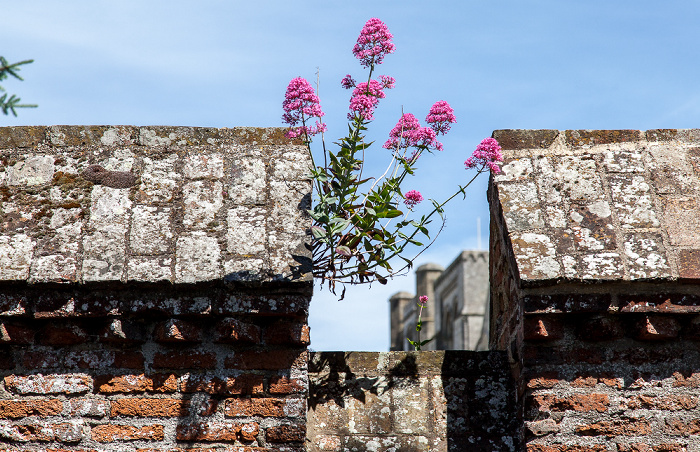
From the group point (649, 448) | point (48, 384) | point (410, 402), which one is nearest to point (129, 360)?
point (48, 384)

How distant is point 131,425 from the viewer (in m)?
3.54

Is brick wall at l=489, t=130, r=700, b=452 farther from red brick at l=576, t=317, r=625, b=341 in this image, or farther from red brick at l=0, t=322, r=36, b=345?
red brick at l=0, t=322, r=36, b=345

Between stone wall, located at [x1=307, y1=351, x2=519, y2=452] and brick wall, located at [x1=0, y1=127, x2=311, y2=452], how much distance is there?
402mm

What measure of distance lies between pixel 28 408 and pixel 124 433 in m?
0.44

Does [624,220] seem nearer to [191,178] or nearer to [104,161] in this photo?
[191,178]

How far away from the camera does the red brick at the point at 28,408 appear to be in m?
3.53

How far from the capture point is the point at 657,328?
12.1ft

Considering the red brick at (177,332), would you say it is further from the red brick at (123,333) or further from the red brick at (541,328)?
the red brick at (541,328)

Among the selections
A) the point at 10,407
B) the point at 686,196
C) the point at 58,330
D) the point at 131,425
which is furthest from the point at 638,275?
the point at 10,407

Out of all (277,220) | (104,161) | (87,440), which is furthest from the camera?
(104,161)

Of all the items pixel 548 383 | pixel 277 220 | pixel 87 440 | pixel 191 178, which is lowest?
pixel 87 440

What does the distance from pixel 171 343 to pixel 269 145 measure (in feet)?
3.95

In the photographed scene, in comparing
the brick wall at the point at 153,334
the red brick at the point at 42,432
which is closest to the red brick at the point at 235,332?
the brick wall at the point at 153,334

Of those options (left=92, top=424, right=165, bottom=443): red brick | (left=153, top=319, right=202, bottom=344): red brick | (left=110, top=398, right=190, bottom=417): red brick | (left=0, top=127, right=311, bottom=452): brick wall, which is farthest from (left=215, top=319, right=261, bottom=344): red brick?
(left=92, top=424, right=165, bottom=443): red brick
